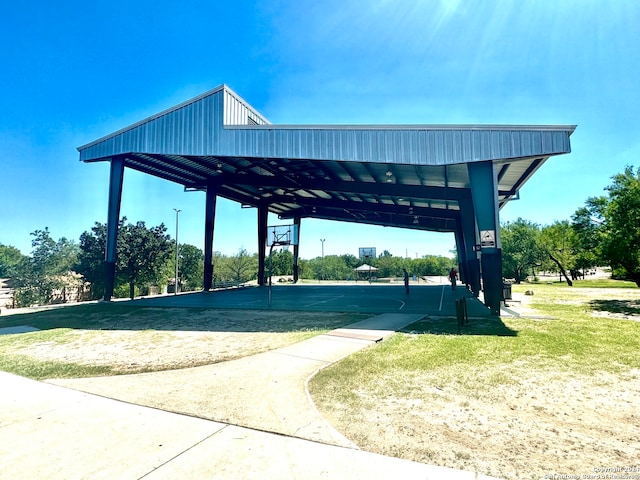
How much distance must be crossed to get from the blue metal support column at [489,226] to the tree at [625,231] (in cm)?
802

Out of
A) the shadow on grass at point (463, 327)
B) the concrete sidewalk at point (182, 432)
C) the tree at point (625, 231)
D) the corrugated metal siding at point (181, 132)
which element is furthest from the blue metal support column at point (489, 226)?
the corrugated metal siding at point (181, 132)

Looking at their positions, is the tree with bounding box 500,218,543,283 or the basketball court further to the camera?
the tree with bounding box 500,218,543,283

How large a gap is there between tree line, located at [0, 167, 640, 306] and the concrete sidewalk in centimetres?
1300

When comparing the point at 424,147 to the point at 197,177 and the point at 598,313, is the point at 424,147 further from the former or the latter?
the point at 197,177

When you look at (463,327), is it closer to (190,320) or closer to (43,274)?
(190,320)

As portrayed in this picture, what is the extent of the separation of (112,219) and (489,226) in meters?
25.1

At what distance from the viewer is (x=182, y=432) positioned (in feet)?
13.9

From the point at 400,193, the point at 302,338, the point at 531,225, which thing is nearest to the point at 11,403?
the point at 302,338

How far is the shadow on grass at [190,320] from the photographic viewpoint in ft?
42.3

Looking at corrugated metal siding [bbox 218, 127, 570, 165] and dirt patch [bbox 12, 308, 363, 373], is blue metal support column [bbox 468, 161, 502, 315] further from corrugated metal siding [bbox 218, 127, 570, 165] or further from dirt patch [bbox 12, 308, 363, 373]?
dirt patch [bbox 12, 308, 363, 373]

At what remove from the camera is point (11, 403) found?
545 centimetres

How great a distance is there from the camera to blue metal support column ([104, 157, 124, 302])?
79.7 feet

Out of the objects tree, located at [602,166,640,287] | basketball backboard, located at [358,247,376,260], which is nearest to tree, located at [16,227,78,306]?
tree, located at [602,166,640,287]

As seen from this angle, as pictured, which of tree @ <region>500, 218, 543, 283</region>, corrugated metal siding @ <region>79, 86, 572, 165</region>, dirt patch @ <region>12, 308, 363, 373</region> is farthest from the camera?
tree @ <region>500, 218, 543, 283</region>
